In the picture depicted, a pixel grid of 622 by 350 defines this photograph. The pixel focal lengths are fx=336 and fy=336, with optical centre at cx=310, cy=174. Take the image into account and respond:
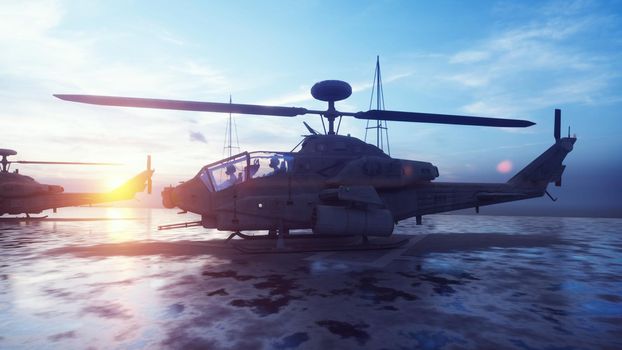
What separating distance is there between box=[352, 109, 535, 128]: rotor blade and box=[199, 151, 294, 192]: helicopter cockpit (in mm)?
3638

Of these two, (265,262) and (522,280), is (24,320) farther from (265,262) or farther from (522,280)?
(522,280)

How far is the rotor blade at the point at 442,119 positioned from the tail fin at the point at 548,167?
4772 mm

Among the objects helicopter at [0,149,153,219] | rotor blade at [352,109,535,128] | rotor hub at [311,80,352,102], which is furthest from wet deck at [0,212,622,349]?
helicopter at [0,149,153,219]

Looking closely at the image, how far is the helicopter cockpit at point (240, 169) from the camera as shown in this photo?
10992 mm

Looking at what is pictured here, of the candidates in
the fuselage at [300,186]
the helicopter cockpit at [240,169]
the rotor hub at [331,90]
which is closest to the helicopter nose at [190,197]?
the fuselage at [300,186]

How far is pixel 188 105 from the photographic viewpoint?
384 inches

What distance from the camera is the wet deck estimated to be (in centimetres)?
413

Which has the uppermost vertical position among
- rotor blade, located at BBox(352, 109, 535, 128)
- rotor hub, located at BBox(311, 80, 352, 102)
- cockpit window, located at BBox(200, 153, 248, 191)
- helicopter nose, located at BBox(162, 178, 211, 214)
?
rotor hub, located at BBox(311, 80, 352, 102)

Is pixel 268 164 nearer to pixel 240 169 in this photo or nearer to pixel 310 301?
pixel 240 169

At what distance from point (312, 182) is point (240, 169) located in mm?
2472

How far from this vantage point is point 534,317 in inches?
192

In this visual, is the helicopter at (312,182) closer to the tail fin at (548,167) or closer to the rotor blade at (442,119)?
the rotor blade at (442,119)

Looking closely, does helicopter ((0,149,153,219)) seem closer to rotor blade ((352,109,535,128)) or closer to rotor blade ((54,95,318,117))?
rotor blade ((54,95,318,117))

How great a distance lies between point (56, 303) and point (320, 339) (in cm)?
454
